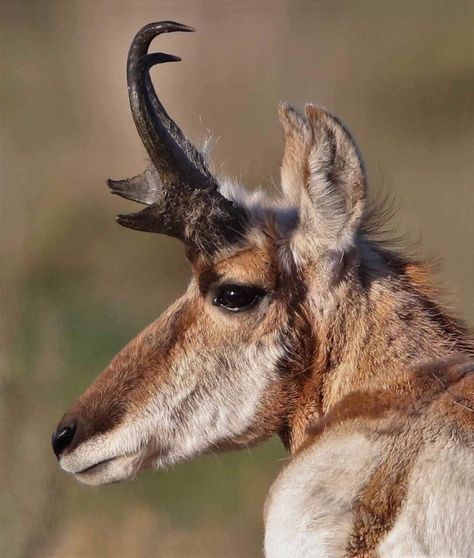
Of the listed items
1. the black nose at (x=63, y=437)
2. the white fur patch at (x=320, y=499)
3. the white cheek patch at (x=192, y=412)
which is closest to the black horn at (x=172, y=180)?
the white cheek patch at (x=192, y=412)

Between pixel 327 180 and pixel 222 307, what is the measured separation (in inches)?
25.3

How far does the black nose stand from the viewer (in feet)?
16.0

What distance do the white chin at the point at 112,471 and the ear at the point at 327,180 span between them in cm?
113

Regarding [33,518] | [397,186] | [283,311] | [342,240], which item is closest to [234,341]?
[283,311]

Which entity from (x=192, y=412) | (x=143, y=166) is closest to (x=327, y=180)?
(x=192, y=412)

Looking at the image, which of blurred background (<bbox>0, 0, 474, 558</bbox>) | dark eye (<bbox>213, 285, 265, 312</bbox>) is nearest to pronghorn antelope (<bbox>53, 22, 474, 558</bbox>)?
dark eye (<bbox>213, 285, 265, 312</bbox>)

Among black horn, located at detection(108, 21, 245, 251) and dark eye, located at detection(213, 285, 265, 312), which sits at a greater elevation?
black horn, located at detection(108, 21, 245, 251)

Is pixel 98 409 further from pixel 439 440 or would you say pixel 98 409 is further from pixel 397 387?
pixel 439 440

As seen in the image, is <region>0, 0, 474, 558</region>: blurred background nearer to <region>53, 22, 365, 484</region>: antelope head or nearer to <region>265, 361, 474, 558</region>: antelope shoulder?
<region>53, 22, 365, 484</region>: antelope head

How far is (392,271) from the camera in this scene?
4.82 m

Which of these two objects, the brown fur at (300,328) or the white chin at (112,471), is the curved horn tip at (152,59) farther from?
the white chin at (112,471)

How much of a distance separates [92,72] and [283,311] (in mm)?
10579

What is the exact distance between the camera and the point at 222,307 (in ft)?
15.5

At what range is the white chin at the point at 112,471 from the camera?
484 cm
